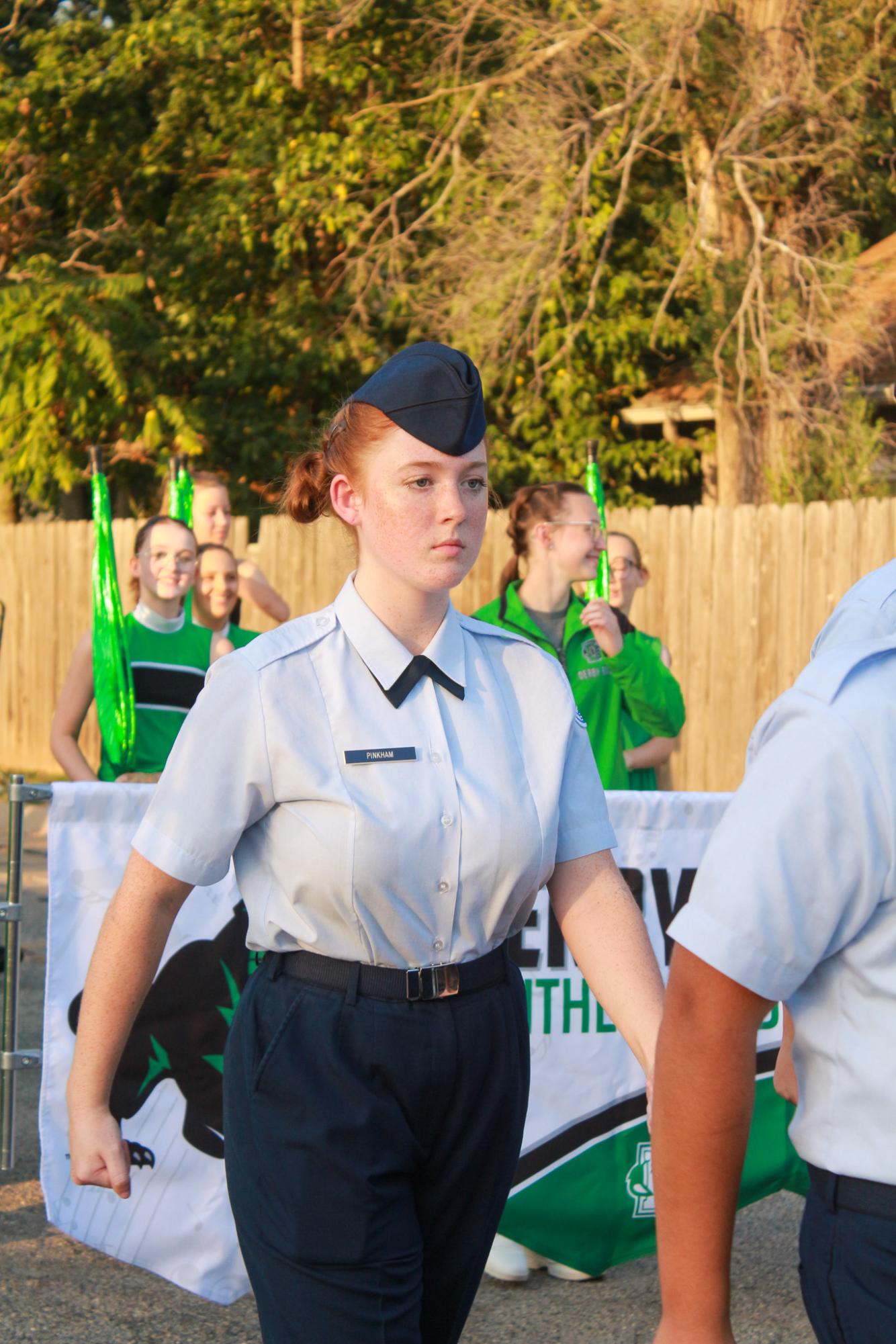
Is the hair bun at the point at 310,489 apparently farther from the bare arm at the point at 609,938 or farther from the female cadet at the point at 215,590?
the female cadet at the point at 215,590

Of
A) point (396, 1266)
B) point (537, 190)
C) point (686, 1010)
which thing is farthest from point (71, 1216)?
point (537, 190)

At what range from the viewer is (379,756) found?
236 centimetres

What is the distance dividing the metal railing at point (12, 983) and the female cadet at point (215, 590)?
2.07m

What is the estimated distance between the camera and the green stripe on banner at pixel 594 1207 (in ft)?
14.2

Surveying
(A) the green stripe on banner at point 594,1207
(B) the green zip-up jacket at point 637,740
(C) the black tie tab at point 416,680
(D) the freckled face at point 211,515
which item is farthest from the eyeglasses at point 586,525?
(C) the black tie tab at point 416,680

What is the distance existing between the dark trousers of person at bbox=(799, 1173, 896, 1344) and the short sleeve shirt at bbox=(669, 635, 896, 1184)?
0.05 metres

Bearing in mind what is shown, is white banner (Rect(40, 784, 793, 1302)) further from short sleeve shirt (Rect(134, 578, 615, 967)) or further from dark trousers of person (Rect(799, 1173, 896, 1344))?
dark trousers of person (Rect(799, 1173, 896, 1344))

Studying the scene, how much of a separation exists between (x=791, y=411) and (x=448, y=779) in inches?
595

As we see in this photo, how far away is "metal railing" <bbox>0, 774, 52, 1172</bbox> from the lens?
4.30 metres

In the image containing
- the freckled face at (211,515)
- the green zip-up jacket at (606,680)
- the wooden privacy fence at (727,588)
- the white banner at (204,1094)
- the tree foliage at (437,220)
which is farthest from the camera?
the tree foliage at (437,220)

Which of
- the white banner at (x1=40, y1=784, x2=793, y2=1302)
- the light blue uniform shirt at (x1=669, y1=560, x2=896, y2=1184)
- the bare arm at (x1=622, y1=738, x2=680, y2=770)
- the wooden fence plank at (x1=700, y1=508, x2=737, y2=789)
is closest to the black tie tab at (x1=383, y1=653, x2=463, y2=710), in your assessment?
the light blue uniform shirt at (x1=669, y1=560, x2=896, y2=1184)

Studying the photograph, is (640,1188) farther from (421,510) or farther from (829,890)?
(829,890)

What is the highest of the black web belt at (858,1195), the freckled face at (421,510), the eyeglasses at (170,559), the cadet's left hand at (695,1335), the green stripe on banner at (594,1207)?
the freckled face at (421,510)

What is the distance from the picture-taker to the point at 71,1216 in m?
4.26
